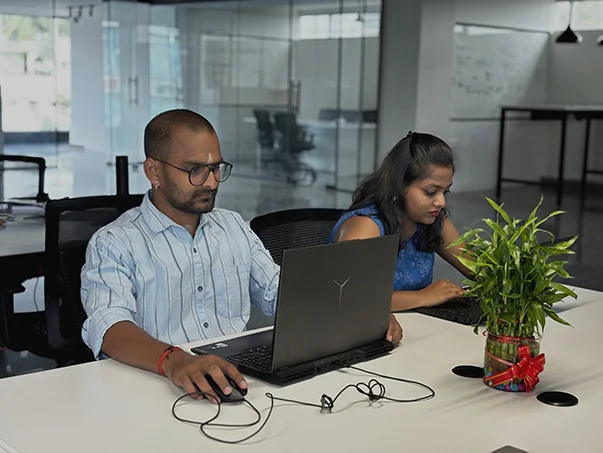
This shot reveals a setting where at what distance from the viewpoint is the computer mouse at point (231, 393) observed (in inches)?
68.0

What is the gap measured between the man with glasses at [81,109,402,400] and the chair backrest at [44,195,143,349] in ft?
2.08

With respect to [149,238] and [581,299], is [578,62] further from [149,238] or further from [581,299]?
[149,238]

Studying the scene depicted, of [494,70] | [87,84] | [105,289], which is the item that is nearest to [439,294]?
[105,289]

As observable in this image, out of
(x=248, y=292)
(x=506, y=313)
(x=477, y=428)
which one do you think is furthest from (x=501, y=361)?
(x=248, y=292)

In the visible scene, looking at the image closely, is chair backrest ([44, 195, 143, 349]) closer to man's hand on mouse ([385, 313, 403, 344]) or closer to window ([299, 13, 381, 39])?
man's hand on mouse ([385, 313, 403, 344])

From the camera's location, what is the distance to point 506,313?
1.83 metres

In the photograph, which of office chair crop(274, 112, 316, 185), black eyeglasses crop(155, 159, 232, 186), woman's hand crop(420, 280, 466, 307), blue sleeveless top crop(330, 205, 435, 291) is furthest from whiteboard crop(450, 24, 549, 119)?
black eyeglasses crop(155, 159, 232, 186)

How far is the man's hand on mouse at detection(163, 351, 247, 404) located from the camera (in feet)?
5.65

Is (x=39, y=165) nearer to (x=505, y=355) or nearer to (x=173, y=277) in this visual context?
(x=173, y=277)

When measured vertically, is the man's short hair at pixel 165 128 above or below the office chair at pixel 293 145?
above

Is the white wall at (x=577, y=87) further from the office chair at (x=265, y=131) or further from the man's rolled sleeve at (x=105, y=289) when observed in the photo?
the man's rolled sleeve at (x=105, y=289)

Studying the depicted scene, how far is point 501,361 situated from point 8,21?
590 cm

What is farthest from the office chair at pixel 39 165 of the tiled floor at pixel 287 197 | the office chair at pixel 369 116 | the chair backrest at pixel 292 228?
the office chair at pixel 369 116

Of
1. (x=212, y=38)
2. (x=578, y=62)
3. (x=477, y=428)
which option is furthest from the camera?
(x=578, y=62)
